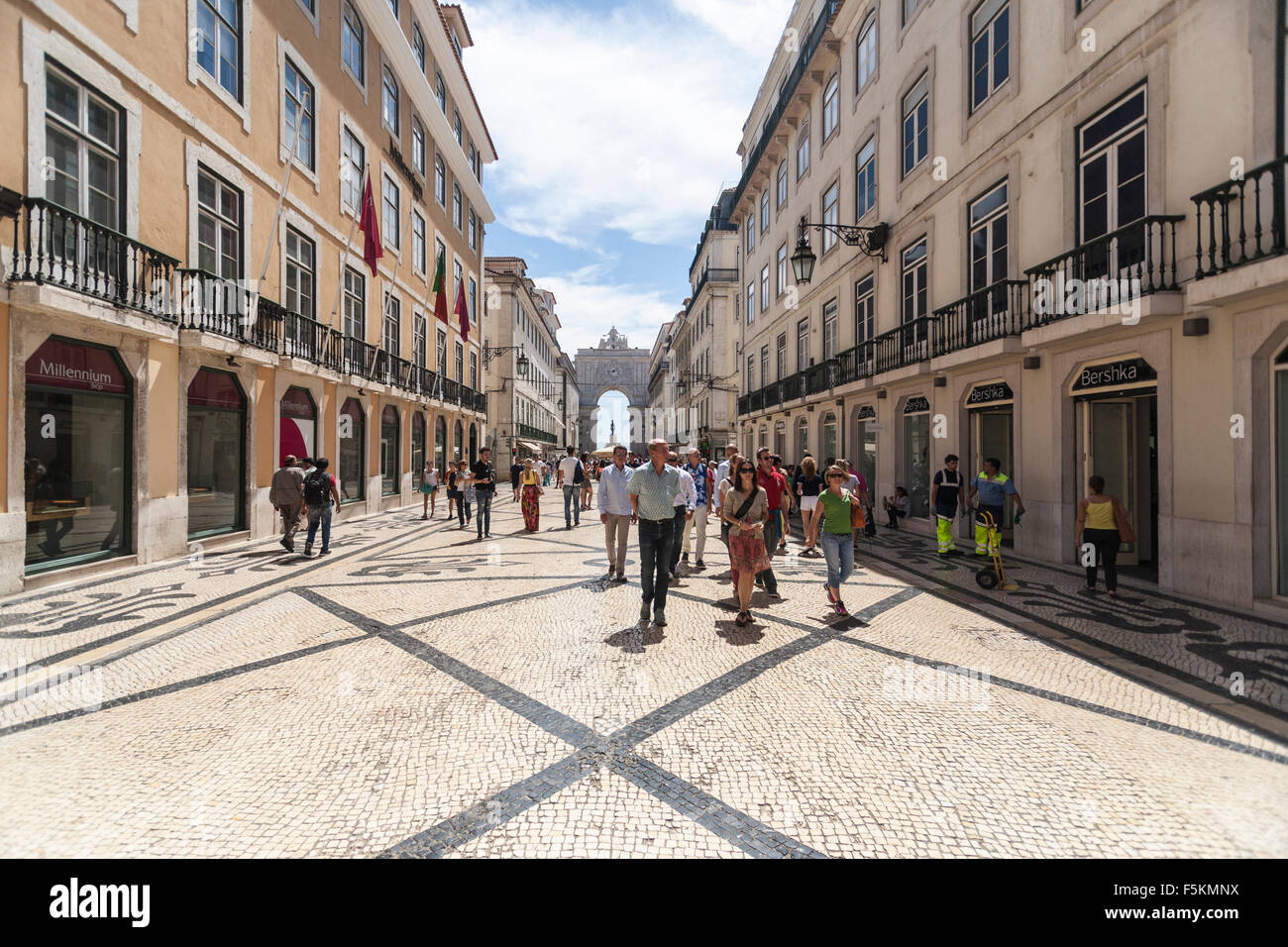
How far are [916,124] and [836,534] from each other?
12272 mm

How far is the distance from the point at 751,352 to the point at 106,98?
24604 millimetres

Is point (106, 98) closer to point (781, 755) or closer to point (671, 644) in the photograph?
point (671, 644)

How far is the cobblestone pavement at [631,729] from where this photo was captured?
8.21 ft

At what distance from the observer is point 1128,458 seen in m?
9.19

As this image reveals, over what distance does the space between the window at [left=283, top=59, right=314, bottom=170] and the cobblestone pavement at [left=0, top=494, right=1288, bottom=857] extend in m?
10.9

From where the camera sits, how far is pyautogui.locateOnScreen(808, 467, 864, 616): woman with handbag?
6.13m

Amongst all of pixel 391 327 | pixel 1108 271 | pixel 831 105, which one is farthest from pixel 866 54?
pixel 391 327

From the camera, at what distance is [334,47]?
47.9 feet

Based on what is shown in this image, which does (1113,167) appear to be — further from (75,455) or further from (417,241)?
(417,241)

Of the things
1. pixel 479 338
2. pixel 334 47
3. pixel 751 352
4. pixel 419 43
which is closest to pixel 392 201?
pixel 334 47

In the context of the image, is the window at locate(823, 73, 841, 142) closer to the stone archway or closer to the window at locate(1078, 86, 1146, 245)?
the window at locate(1078, 86, 1146, 245)

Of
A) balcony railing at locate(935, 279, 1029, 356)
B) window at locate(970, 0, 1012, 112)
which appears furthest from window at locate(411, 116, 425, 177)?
balcony railing at locate(935, 279, 1029, 356)

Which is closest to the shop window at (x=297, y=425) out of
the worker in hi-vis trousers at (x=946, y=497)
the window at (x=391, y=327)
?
the window at (x=391, y=327)

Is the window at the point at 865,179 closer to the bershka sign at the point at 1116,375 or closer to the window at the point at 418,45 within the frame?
the bershka sign at the point at 1116,375
